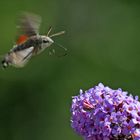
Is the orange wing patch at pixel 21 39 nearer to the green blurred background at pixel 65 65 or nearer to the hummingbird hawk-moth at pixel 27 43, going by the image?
the hummingbird hawk-moth at pixel 27 43

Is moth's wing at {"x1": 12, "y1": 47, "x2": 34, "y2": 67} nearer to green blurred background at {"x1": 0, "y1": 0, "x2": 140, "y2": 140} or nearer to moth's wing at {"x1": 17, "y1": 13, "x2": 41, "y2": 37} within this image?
moth's wing at {"x1": 17, "y1": 13, "x2": 41, "y2": 37}

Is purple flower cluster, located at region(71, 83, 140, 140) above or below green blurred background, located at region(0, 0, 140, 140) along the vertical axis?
below

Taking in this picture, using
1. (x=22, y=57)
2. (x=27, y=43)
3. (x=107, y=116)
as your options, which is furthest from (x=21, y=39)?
(x=107, y=116)

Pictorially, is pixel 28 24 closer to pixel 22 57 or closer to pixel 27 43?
pixel 27 43

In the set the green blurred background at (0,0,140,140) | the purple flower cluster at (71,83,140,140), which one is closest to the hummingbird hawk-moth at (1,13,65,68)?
the purple flower cluster at (71,83,140,140)

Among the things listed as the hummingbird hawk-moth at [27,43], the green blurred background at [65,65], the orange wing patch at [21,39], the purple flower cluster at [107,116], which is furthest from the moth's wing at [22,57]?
the green blurred background at [65,65]

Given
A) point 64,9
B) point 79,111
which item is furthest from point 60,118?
point 79,111
